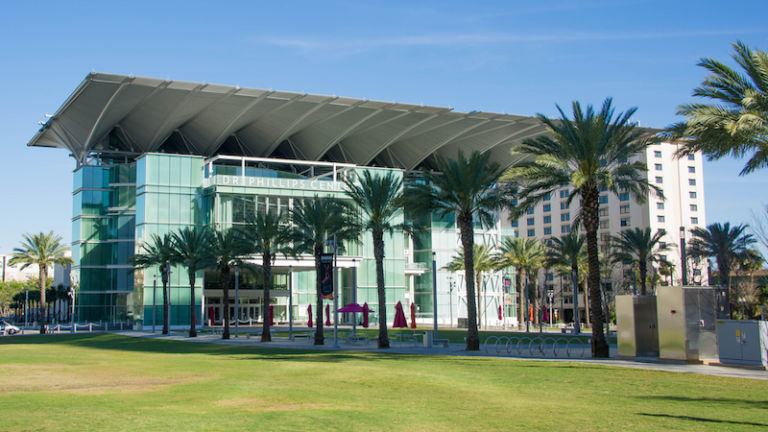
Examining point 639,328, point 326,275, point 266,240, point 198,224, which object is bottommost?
point 639,328

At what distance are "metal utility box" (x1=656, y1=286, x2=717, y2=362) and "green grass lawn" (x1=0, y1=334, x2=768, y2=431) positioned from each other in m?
3.13

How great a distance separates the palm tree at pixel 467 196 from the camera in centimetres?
3631

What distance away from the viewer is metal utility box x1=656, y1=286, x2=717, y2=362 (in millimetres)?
A: 25094

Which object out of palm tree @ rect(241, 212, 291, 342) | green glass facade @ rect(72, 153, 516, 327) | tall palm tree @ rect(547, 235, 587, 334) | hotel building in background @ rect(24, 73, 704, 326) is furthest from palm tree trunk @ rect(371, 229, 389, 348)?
green glass facade @ rect(72, 153, 516, 327)

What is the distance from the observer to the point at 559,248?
65062 millimetres

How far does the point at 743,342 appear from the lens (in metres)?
23.5

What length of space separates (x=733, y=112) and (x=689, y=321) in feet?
23.6

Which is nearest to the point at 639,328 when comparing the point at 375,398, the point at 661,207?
the point at 375,398

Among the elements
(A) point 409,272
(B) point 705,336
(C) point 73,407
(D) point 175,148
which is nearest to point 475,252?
(A) point 409,272

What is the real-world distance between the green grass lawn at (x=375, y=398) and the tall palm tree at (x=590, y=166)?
6.07 metres

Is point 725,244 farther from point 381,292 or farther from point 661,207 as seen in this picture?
point 661,207

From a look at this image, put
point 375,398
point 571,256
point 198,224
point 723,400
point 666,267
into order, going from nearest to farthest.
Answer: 1. point 723,400
2. point 375,398
3. point 571,256
4. point 666,267
5. point 198,224

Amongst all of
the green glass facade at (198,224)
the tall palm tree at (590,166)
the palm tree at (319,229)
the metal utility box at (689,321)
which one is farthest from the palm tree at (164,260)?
the metal utility box at (689,321)

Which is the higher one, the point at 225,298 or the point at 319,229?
the point at 319,229
